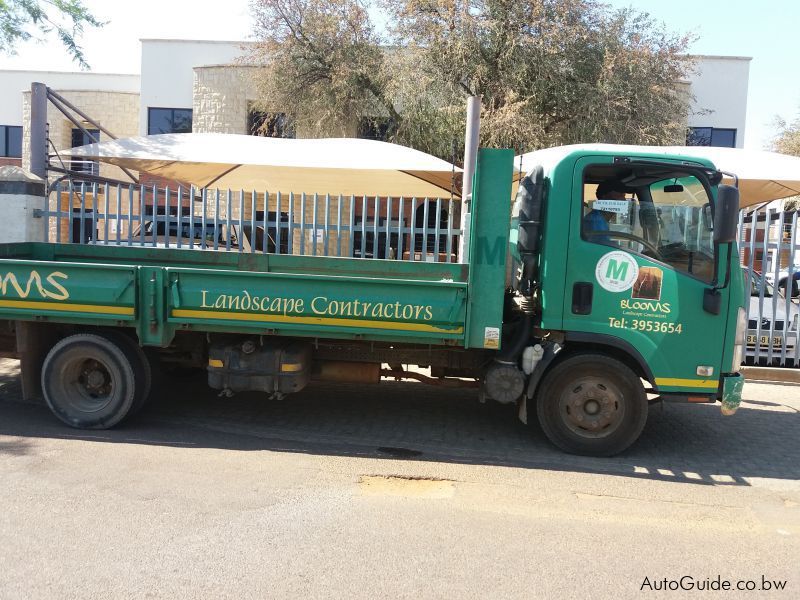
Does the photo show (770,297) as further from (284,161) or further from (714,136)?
(714,136)

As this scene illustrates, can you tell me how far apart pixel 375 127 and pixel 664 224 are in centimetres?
1348

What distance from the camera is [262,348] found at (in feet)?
19.9

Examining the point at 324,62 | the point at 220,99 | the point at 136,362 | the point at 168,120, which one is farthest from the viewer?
the point at 168,120

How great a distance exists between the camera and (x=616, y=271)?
5457 millimetres

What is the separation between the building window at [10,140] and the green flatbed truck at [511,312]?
25.5 metres

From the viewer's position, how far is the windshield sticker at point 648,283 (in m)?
5.42

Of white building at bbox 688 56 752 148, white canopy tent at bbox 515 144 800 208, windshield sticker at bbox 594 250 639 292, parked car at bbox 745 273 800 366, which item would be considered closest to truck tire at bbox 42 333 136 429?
windshield sticker at bbox 594 250 639 292

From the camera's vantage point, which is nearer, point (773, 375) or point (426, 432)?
point (426, 432)

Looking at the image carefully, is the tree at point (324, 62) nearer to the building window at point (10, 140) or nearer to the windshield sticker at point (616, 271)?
the windshield sticker at point (616, 271)

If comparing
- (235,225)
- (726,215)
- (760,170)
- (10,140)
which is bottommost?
(235,225)

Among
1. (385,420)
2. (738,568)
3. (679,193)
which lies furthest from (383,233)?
(738,568)

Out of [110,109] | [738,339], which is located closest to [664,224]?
[738,339]

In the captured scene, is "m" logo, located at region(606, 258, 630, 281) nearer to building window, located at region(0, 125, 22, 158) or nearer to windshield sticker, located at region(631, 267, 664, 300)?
windshield sticker, located at region(631, 267, 664, 300)

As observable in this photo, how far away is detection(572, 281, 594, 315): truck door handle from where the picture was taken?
5.50 meters
